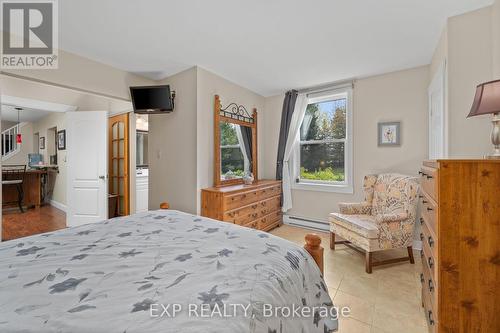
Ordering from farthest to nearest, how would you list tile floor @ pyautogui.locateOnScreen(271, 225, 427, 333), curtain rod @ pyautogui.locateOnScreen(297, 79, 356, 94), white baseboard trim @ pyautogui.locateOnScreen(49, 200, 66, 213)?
1. white baseboard trim @ pyautogui.locateOnScreen(49, 200, 66, 213)
2. curtain rod @ pyautogui.locateOnScreen(297, 79, 356, 94)
3. tile floor @ pyautogui.locateOnScreen(271, 225, 427, 333)

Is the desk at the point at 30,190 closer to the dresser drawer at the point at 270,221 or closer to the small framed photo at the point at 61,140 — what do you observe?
the small framed photo at the point at 61,140

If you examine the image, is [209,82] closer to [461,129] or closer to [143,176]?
[143,176]

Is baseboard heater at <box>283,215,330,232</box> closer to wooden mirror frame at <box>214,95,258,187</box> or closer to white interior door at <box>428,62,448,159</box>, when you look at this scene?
wooden mirror frame at <box>214,95,258,187</box>

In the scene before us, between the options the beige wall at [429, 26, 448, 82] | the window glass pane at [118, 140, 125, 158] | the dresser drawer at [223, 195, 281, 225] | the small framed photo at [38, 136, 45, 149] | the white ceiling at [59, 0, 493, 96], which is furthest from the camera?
the small framed photo at [38, 136, 45, 149]

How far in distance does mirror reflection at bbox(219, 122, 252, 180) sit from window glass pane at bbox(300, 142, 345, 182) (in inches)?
39.6

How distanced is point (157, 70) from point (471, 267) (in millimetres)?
3640

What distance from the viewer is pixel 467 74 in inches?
76.2

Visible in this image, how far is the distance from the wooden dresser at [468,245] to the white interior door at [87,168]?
4244 millimetres

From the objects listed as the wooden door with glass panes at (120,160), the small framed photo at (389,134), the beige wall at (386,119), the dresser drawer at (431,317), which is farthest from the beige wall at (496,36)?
the wooden door with glass panes at (120,160)

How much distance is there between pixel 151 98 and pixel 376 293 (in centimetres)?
342

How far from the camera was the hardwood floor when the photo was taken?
367 cm

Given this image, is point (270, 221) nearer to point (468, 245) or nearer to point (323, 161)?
point (323, 161)

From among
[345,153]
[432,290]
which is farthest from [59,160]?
[432,290]

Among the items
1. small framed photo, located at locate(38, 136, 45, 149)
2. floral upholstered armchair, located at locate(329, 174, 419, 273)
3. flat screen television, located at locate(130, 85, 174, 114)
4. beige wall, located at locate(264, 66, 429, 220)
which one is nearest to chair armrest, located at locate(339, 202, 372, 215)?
floral upholstered armchair, located at locate(329, 174, 419, 273)
